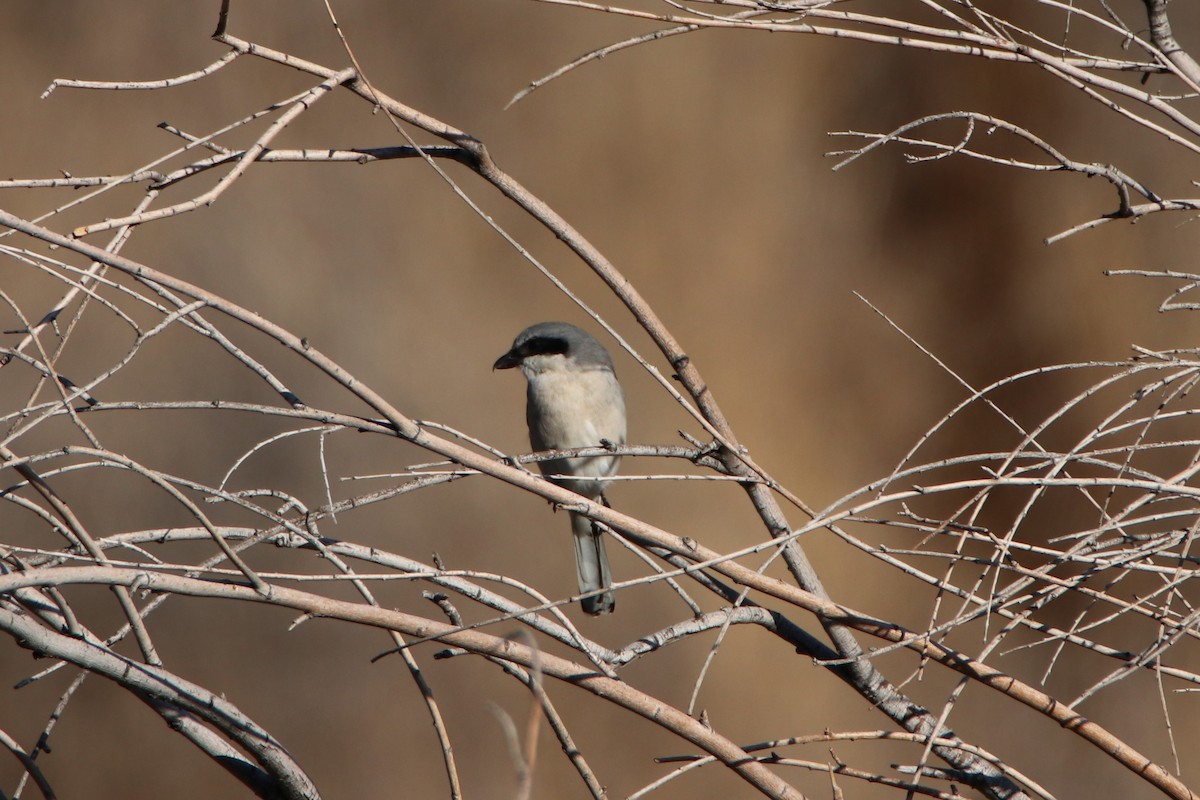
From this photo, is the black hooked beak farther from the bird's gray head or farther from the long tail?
the long tail

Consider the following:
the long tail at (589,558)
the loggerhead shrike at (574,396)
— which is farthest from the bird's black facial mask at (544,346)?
the long tail at (589,558)

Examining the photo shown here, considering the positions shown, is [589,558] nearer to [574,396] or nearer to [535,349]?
[574,396]

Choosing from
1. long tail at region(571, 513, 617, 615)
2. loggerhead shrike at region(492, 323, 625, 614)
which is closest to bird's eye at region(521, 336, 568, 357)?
loggerhead shrike at region(492, 323, 625, 614)

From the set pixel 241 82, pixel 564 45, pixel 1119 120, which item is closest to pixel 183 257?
pixel 241 82

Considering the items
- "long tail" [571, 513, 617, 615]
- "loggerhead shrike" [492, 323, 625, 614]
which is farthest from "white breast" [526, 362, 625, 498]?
"long tail" [571, 513, 617, 615]

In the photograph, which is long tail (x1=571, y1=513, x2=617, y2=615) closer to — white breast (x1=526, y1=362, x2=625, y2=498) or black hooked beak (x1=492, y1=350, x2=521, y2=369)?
white breast (x1=526, y1=362, x2=625, y2=498)

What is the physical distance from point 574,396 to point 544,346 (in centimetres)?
19

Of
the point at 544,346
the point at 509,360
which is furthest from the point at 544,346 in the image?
the point at 509,360

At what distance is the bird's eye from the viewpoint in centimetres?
340

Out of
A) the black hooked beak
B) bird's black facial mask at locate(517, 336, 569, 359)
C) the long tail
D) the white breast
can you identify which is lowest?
the long tail

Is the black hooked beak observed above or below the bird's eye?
below

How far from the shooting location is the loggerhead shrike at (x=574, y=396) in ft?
11.2

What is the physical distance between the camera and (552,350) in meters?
3.44

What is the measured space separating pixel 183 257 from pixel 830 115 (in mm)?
3492
